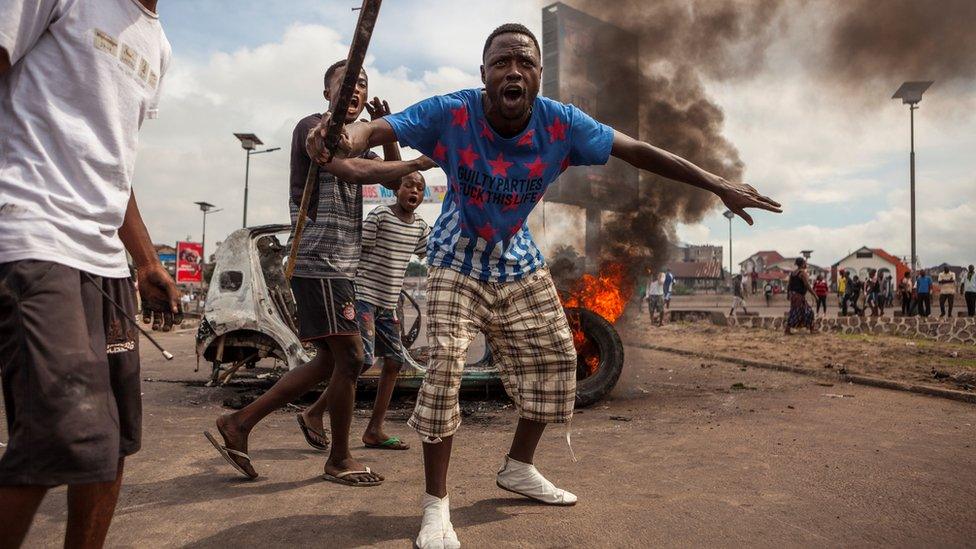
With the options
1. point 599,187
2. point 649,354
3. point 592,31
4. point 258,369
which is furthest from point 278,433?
point 592,31

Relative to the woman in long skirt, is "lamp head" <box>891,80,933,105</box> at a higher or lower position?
higher

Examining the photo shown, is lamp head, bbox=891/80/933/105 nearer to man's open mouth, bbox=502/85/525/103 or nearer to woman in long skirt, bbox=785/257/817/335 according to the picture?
woman in long skirt, bbox=785/257/817/335

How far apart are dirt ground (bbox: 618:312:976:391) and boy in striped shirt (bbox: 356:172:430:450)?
5.46 meters

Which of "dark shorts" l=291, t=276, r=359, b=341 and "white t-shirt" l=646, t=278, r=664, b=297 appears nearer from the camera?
"dark shorts" l=291, t=276, r=359, b=341

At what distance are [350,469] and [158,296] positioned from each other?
177cm

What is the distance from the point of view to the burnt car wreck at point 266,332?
5.93 m

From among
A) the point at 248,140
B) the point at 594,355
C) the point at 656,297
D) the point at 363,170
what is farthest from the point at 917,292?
the point at 248,140

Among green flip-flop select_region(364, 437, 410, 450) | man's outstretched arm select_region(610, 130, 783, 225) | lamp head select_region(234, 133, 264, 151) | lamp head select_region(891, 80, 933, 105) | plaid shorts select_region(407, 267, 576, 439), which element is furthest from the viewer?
lamp head select_region(234, 133, 264, 151)

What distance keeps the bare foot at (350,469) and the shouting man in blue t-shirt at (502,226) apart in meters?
0.79

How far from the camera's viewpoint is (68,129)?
167 centimetres

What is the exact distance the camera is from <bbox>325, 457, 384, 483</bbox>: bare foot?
3488mm

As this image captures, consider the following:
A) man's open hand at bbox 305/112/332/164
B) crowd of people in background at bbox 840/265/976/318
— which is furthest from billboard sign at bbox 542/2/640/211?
man's open hand at bbox 305/112/332/164

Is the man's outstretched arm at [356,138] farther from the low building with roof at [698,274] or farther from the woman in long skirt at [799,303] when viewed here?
the low building with roof at [698,274]

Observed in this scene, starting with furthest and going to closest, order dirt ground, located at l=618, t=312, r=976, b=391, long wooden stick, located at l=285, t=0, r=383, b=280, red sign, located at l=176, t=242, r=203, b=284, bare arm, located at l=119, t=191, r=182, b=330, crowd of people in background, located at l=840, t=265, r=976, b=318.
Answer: red sign, located at l=176, t=242, r=203, b=284 < crowd of people in background, located at l=840, t=265, r=976, b=318 < dirt ground, located at l=618, t=312, r=976, b=391 < long wooden stick, located at l=285, t=0, r=383, b=280 < bare arm, located at l=119, t=191, r=182, b=330
